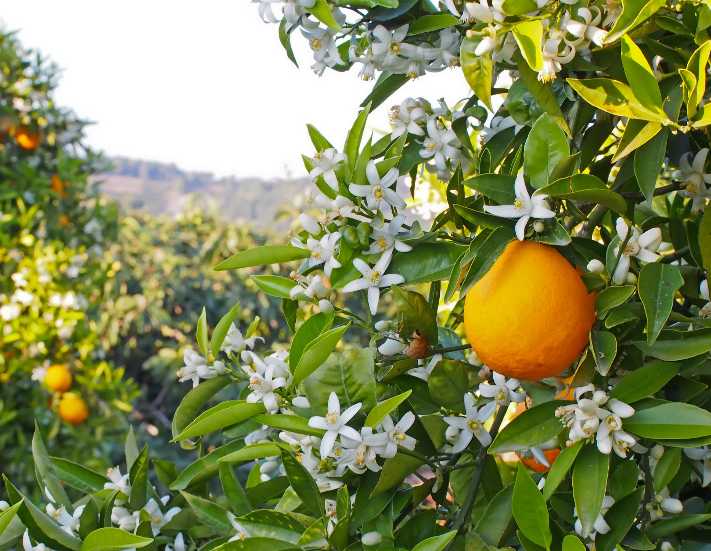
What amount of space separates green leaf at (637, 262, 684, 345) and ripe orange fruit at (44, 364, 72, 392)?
2.03 metres

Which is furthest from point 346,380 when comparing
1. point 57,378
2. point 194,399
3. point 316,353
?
point 57,378

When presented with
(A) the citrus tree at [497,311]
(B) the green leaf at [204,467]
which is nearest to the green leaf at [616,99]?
(A) the citrus tree at [497,311]

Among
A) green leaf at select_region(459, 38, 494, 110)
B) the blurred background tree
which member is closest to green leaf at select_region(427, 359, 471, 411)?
green leaf at select_region(459, 38, 494, 110)

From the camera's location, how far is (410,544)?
2.04ft

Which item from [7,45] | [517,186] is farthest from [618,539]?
[7,45]

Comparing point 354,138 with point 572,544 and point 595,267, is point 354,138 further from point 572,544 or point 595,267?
point 572,544

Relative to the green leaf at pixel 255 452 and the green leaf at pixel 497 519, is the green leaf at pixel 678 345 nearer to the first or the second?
the green leaf at pixel 497 519

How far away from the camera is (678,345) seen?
1.81 feet

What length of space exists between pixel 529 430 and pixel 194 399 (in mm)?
342

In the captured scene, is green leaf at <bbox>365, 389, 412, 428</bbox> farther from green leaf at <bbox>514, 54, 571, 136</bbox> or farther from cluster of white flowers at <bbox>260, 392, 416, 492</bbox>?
green leaf at <bbox>514, 54, 571, 136</bbox>

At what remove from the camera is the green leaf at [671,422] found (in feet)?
1.71

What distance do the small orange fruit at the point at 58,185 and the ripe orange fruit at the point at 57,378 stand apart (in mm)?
524

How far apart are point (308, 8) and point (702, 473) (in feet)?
1.56

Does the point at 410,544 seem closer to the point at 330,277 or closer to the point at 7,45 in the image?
the point at 330,277
